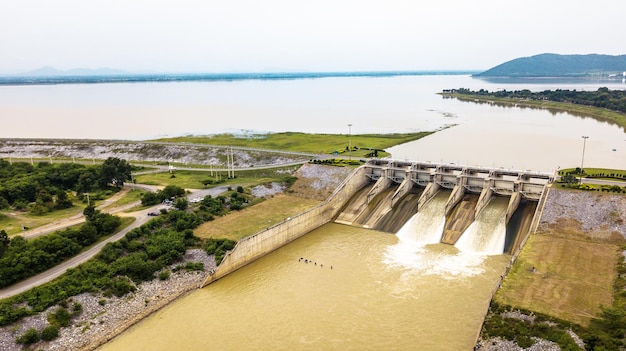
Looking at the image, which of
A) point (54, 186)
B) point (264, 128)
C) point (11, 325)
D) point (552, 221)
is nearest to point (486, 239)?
point (552, 221)

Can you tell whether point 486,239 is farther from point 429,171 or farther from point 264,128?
point 264,128

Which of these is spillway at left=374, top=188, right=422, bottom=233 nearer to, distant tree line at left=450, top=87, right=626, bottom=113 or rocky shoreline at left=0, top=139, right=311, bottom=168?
rocky shoreline at left=0, top=139, right=311, bottom=168

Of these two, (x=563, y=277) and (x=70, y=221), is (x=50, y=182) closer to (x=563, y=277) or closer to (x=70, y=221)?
(x=70, y=221)

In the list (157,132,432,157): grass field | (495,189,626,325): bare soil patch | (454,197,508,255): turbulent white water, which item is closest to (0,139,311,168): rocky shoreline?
(157,132,432,157): grass field

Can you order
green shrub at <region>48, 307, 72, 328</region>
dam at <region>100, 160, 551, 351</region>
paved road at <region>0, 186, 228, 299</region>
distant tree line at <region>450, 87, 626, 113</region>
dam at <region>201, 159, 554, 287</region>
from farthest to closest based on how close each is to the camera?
distant tree line at <region>450, 87, 626, 113</region>, dam at <region>201, 159, 554, 287</region>, paved road at <region>0, 186, 228, 299</region>, green shrub at <region>48, 307, 72, 328</region>, dam at <region>100, 160, 551, 351</region>

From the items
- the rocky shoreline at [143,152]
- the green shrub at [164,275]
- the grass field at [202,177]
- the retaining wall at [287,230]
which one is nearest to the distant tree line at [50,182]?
the grass field at [202,177]

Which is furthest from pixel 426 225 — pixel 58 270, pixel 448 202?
pixel 58 270
